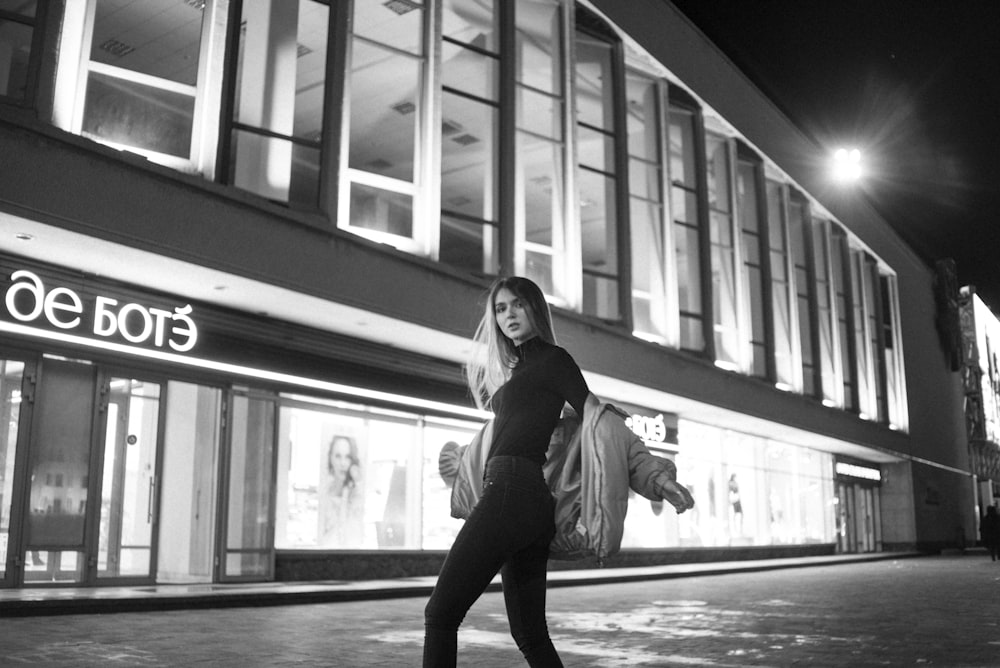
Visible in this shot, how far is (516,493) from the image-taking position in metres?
3.56

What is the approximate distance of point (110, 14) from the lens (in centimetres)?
1504

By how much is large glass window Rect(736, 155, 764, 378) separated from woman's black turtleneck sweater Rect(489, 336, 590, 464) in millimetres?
26210

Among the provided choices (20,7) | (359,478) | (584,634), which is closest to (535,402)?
(584,634)

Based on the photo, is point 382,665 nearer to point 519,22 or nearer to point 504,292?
point 504,292

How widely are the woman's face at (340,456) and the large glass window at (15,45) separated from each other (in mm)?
7780

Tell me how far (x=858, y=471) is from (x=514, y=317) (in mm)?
38670

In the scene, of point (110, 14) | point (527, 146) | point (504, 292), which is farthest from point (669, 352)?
point (504, 292)

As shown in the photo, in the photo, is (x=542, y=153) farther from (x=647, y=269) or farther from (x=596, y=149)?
(x=647, y=269)

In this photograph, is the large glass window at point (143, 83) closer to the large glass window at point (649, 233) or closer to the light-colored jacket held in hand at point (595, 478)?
the light-colored jacket held in hand at point (595, 478)

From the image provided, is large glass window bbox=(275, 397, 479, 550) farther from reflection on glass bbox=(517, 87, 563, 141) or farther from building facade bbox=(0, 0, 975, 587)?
reflection on glass bbox=(517, 87, 563, 141)

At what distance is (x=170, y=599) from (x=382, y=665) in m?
5.67

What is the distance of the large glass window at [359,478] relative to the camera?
16.2m

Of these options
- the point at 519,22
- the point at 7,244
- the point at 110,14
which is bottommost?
the point at 7,244

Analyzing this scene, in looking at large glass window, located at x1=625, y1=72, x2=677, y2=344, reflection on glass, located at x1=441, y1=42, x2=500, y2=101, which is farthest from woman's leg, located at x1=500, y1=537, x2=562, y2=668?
large glass window, located at x1=625, y1=72, x2=677, y2=344
